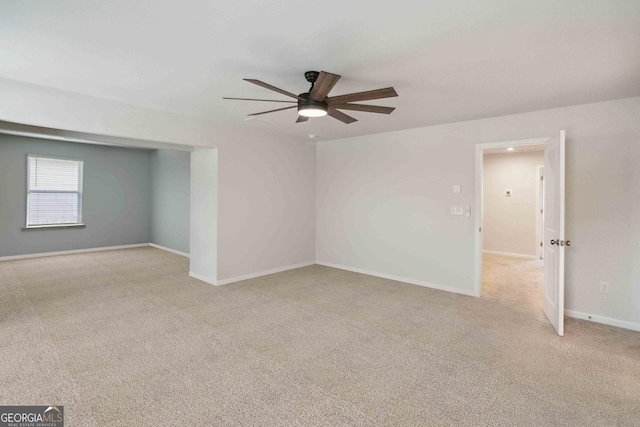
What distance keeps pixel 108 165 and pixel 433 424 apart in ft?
27.6

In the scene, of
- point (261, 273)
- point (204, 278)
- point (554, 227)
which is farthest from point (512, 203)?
point (204, 278)

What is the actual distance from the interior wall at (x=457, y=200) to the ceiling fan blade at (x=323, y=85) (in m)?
2.80

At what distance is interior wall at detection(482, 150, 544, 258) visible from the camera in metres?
7.27

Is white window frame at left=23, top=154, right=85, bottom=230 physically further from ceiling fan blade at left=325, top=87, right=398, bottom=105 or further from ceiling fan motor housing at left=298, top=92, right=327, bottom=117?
ceiling fan blade at left=325, top=87, right=398, bottom=105

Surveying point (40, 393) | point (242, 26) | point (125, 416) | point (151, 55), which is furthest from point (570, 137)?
point (40, 393)

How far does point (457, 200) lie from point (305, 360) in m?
3.21

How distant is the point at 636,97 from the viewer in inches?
134

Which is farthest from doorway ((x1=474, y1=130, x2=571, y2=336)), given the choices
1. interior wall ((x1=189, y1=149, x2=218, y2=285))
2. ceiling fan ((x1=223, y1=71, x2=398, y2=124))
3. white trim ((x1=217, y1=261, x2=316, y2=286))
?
interior wall ((x1=189, y1=149, x2=218, y2=285))

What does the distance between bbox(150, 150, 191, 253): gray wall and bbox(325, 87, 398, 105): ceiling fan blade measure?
16.9 ft

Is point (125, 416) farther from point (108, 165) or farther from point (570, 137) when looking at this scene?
point (108, 165)

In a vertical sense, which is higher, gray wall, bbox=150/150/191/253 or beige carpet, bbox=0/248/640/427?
gray wall, bbox=150/150/191/253

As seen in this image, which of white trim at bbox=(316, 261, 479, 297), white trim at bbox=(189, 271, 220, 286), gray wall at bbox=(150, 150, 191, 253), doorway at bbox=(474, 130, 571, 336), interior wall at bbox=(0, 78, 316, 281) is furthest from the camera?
gray wall at bbox=(150, 150, 191, 253)

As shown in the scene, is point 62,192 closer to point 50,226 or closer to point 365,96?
point 50,226

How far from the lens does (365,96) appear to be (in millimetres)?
2572
